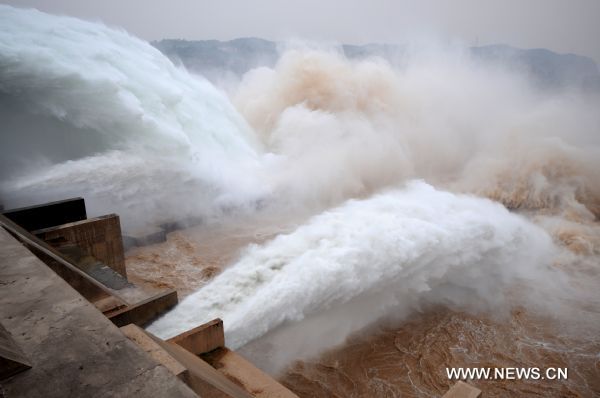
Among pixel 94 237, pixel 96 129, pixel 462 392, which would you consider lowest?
pixel 462 392

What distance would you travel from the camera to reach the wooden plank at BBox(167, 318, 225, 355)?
5.20 meters

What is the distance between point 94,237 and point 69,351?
698 cm

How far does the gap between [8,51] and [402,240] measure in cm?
1655

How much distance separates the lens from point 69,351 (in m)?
3.19

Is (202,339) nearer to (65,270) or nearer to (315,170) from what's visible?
(65,270)

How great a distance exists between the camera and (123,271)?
1025cm

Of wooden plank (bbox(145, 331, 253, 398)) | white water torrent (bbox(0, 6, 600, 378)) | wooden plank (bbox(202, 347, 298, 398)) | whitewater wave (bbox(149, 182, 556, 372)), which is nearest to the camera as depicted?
A: wooden plank (bbox(145, 331, 253, 398))

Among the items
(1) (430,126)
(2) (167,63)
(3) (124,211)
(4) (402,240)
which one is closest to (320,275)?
(4) (402,240)

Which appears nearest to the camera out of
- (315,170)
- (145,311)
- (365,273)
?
(145,311)

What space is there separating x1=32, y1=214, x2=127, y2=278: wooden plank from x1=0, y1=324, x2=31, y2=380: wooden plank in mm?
6516

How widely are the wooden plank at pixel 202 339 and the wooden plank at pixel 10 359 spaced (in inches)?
88.2

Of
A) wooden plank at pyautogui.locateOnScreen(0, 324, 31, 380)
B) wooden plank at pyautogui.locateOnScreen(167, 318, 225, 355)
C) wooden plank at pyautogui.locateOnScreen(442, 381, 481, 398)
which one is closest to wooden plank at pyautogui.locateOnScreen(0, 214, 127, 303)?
wooden plank at pyautogui.locateOnScreen(167, 318, 225, 355)

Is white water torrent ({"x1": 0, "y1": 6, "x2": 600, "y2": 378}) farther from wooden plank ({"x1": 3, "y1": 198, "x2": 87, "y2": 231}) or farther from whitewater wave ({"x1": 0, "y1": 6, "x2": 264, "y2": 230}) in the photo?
wooden plank ({"x1": 3, "y1": 198, "x2": 87, "y2": 231})

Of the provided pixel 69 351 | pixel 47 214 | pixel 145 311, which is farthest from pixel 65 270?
pixel 69 351
